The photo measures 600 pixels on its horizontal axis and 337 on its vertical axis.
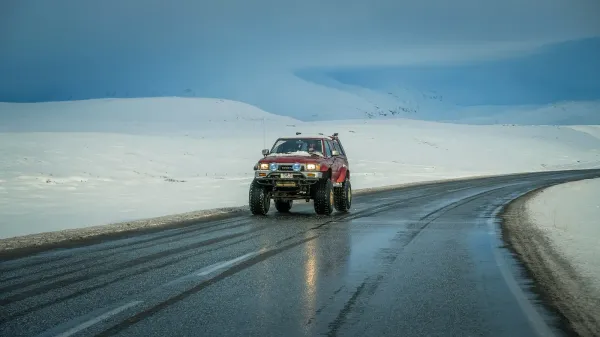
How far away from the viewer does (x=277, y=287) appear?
26.8 ft

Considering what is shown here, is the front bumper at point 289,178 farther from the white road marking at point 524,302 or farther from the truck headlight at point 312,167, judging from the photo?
the white road marking at point 524,302

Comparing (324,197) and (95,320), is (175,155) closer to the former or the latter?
(324,197)

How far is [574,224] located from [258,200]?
7.67m

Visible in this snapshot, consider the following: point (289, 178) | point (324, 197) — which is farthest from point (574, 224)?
point (289, 178)

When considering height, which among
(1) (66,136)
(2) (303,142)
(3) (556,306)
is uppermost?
(1) (66,136)

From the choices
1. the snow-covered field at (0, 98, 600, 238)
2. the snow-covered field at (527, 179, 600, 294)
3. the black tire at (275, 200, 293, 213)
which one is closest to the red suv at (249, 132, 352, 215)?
the black tire at (275, 200, 293, 213)

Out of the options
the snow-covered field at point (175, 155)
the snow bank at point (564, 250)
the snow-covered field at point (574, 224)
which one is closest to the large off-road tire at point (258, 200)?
the snow-covered field at point (175, 155)

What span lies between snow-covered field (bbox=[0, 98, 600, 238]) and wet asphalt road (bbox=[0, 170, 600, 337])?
5.22 m

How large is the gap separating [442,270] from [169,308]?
13.4 feet

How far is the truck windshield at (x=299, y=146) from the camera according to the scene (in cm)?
1936

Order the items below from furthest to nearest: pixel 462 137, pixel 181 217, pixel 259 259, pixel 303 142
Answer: pixel 462 137
pixel 303 142
pixel 181 217
pixel 259 259

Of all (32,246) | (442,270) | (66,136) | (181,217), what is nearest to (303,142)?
(181,217)

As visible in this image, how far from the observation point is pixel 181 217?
1766 cm

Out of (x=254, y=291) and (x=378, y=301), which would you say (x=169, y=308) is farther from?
(x=378, y=301)
